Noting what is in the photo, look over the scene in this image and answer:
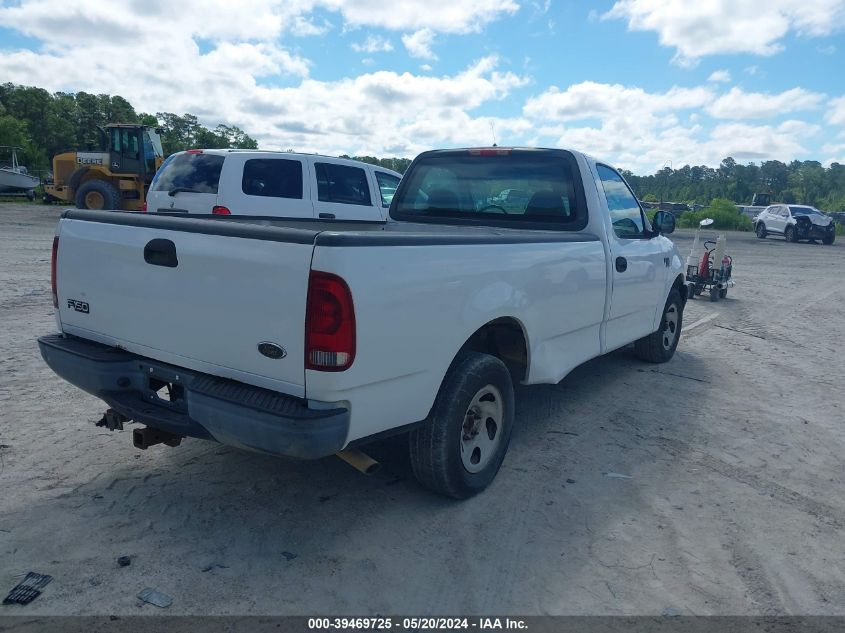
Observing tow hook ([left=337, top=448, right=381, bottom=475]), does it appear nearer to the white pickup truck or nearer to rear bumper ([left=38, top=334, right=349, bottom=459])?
the white pickup truck

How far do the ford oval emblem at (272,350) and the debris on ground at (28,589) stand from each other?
1.32 metres

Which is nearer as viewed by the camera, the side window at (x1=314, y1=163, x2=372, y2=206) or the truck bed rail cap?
the truck bed rail cap

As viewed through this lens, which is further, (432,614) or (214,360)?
(214,360)

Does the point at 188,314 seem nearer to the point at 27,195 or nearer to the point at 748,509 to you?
the point at 748,509

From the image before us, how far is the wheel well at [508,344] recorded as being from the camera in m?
3.83

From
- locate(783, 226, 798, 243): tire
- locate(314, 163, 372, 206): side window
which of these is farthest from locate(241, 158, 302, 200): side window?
locate(783, 226, 798, 243): tire

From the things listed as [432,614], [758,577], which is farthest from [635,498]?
[432,614]

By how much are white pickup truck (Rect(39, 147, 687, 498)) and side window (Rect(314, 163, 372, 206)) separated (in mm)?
5716

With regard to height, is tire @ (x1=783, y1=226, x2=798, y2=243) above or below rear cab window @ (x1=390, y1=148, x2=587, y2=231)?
below

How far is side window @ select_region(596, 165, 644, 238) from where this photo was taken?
5199mm

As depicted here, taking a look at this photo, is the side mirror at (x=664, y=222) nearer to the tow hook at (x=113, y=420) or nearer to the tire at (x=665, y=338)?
the tire at (x=665, y=338)

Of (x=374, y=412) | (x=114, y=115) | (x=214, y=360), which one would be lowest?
(x=374, y=412)

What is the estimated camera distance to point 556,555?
312cm

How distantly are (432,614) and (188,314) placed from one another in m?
1.71
